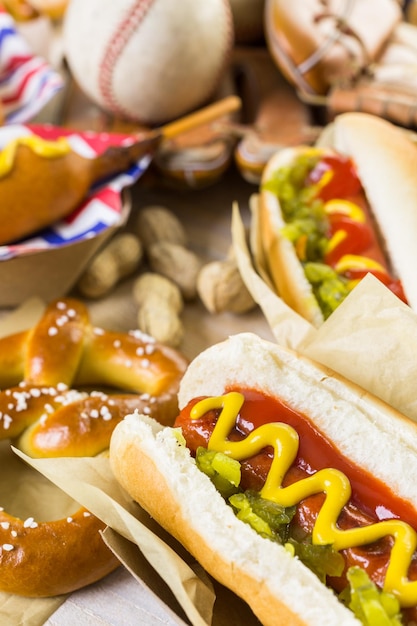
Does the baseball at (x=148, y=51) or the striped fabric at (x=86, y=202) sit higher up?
the baseball at (x=148, y=51)

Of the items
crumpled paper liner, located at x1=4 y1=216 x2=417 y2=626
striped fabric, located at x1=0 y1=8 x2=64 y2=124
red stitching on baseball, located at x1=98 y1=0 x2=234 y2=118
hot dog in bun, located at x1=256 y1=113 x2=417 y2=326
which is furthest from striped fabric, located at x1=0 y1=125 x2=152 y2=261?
crumpled paper liner, located at x1=4 y1=216 x2=417 y2=626

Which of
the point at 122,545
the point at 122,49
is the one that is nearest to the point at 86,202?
the point at 122,49

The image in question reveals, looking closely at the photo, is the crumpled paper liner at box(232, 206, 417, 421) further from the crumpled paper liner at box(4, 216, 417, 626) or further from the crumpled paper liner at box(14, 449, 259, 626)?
the crumpled paper liner at box(14, 449, 259, 626)

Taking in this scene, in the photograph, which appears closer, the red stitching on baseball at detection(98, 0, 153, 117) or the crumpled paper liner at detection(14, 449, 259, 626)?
the crumpled paper liner at detection(14, 449, 259, 626)

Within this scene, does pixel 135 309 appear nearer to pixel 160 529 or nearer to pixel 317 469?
pixel 160 529

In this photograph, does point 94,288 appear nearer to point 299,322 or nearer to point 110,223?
point 110,223

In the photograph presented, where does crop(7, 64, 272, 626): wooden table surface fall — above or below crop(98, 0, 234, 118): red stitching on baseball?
below

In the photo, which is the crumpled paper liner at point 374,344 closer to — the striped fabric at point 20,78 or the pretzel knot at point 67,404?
the pretzel knot at point 67,404

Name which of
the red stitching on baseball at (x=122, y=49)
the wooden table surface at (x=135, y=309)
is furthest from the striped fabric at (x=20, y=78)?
the red stitching on baseball at (x=122, y=49)

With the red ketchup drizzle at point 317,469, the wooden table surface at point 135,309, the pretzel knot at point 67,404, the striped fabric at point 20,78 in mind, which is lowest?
the wooden table surface at point 135,309
